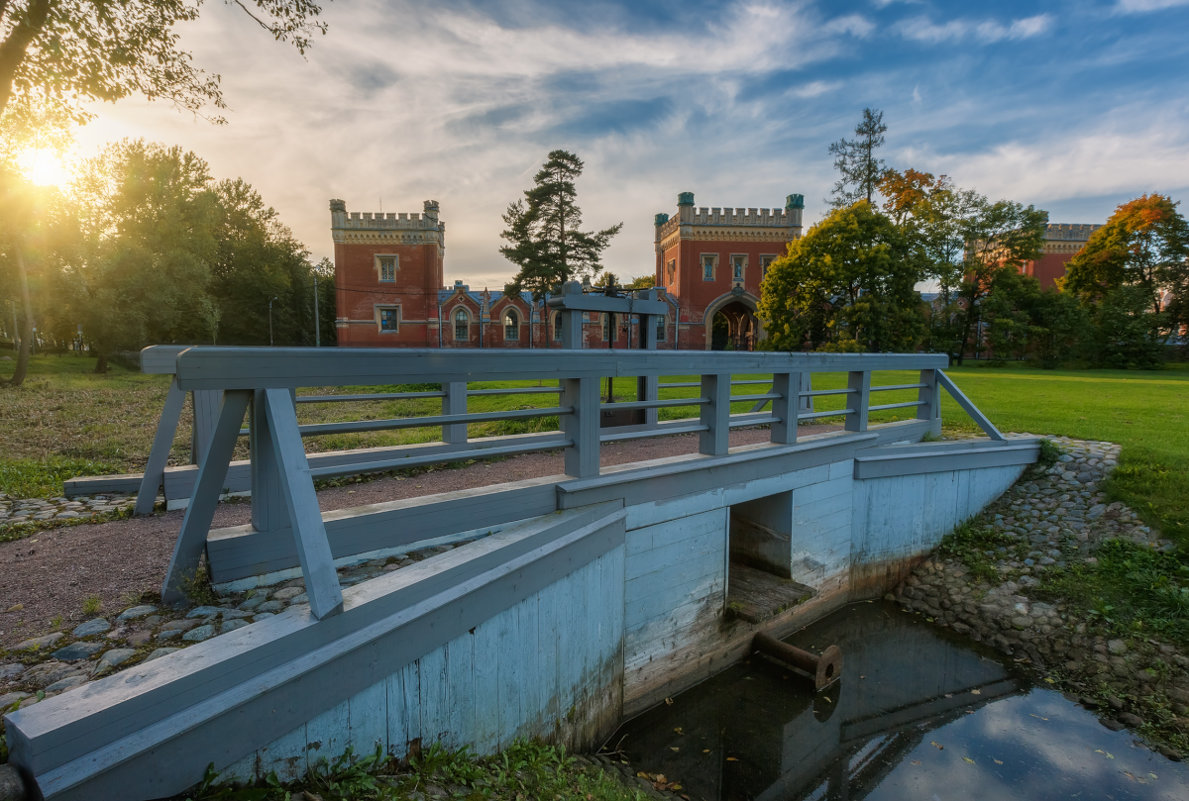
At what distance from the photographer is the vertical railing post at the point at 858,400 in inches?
303

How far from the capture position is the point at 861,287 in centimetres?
2609

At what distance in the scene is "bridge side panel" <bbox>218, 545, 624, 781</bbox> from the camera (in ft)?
8.62

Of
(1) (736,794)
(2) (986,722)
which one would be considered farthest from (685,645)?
(2) (986,722)

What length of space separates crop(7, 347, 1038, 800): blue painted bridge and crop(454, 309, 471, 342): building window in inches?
1608

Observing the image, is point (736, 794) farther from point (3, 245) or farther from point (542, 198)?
point (542, 198)

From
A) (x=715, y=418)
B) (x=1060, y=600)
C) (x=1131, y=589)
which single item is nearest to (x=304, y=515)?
(x=715, y=418)

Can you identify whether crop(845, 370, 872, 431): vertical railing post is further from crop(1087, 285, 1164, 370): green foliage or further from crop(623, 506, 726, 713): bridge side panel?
crop(1087, 285, 1164, 370): green foliage

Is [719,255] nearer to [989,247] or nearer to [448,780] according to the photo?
[989,247]

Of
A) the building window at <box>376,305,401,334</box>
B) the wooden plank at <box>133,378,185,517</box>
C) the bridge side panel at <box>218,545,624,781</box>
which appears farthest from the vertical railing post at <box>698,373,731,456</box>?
the building window at <box>376,305,401,334</box>

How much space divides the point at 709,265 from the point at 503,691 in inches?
1825

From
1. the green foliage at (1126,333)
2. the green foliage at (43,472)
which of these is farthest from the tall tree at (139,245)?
the green foliage at (1126,333)

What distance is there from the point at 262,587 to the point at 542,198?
1503 inches

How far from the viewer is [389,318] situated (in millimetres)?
47219

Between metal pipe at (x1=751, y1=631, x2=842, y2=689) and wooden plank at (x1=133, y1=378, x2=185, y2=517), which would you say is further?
metal pipe at (x1=751, y1=631, x2=842, y2=689)
